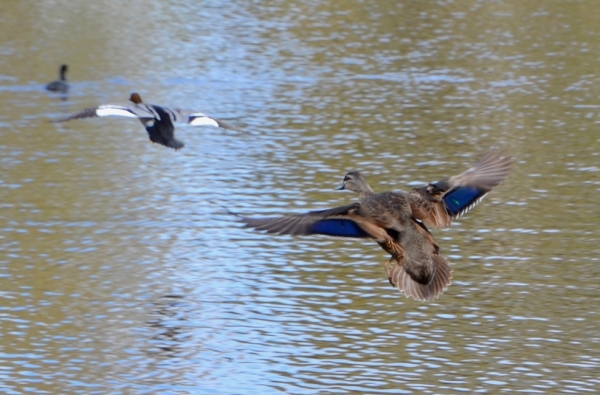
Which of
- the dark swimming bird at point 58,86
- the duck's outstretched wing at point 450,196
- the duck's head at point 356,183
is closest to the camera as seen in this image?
the duck's outstretched wing at point 450,196

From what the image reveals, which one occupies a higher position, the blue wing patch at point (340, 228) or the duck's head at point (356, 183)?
the duck's head at point (356, 183)

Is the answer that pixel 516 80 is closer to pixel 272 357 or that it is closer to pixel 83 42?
pixel 83 42

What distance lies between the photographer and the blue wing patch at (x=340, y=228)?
758 centimetres

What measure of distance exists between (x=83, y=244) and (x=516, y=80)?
461 inches

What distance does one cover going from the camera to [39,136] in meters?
18.3

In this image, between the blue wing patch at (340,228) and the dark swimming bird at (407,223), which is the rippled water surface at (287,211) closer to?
the dark swimming bird at (407,223)

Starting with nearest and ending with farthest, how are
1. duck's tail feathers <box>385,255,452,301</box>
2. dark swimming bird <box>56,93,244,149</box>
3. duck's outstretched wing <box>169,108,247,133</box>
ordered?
duck's tail feathers <box>385,255,452,301</box> < dark swimming bird <box>56,93,244,149</box> < duck's outstretched wing <box>169,108,247,133</box>

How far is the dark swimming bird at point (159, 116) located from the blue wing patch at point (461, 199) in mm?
4072

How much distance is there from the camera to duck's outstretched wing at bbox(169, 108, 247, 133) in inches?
463

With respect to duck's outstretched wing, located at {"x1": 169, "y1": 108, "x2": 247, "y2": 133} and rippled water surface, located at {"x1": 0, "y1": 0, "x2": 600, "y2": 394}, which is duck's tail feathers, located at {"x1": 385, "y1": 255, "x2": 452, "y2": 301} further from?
duck's outstretched wing, located at {"x1": 169, "y1": 108, "x2": 247, "y2": 133}

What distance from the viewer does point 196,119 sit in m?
11.9

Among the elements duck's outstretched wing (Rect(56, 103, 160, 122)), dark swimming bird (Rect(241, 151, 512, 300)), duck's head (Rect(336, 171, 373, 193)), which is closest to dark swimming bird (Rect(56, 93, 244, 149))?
duck's outstretched wing (Rect(56, 103, 160, 122))

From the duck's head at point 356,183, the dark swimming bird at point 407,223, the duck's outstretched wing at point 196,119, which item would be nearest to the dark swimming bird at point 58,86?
the duck's outstretched wing at point 196,119

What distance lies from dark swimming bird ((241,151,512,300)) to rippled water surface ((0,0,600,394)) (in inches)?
65.1
